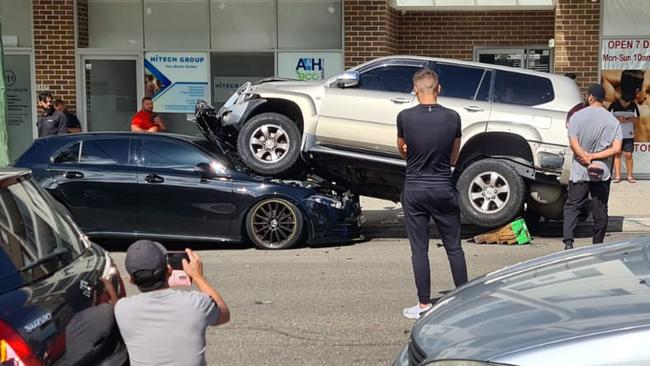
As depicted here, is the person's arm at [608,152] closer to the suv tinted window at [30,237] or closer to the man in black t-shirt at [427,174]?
the man in black t-shirt at [427,174]

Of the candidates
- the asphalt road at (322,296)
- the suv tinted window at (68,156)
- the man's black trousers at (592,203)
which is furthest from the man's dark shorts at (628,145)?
the suv tinted window at (68,156)

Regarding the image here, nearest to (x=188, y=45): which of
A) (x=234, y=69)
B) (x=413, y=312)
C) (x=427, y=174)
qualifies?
(x=234, y=69)

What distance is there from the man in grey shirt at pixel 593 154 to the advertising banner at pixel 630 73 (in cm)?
705

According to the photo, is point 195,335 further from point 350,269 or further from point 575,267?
point 350,269

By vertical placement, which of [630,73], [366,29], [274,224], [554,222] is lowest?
[554,222]

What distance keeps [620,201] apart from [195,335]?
11022 millimetres

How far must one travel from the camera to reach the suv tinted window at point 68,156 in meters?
9.33

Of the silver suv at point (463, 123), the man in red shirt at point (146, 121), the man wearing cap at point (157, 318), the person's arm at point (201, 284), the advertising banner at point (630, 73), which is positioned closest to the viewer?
the man wearing cap at point (157, 318)

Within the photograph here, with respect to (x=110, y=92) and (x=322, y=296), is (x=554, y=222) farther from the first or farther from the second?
(x=110, y=92)

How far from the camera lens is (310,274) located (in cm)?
799

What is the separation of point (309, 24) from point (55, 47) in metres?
4.93

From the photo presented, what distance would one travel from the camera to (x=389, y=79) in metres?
9.73

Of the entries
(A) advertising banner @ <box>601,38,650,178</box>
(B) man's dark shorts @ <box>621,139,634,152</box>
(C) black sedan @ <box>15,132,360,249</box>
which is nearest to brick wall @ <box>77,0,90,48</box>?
(C) black sedan @ <box>15,132,360,249</box>

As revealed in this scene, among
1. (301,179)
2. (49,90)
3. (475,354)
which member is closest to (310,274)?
(301,179)
